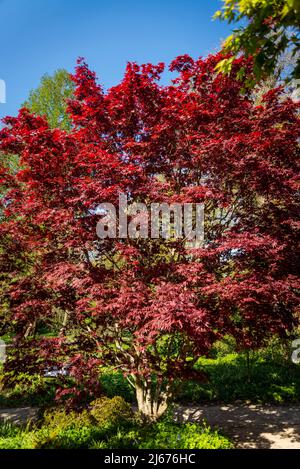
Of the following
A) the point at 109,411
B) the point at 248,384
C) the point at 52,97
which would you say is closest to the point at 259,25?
the point at 109,411

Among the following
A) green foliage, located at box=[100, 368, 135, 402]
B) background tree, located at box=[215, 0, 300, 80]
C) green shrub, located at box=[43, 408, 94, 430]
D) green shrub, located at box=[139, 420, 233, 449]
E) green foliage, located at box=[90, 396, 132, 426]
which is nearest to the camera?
background tree, located at box=[215, 0, 300, 80]

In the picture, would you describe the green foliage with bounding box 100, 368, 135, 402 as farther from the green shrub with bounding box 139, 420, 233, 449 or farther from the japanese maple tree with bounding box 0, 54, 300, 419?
the green shrub with bounding box 139, 420, 233, 449

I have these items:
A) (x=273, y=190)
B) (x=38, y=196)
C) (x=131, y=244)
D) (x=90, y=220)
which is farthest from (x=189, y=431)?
(x=38, y=196)

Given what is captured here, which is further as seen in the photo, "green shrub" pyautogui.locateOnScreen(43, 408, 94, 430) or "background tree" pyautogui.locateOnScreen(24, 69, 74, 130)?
"background tree" pyautogui.locateOnScreen(24, 69, 74, 130)

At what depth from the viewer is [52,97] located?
1664 cm

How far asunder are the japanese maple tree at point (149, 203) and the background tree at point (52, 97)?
11.0 meters

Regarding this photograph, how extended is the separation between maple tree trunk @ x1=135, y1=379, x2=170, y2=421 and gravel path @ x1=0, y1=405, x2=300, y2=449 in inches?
51.5

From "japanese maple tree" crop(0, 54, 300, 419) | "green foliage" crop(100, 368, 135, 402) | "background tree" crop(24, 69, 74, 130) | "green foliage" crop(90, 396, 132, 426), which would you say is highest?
"background tree" crop(24, 69, 74, 130)

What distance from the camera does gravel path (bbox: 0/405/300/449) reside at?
614 centimetres

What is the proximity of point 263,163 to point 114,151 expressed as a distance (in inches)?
102

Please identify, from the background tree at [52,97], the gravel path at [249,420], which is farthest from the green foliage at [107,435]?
the background tree at [52,97]

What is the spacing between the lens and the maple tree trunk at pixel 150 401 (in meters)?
6.14

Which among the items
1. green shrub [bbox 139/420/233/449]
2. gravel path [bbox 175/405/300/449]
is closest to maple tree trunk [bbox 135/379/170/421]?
green shrub [bbox 139/420/233/449]

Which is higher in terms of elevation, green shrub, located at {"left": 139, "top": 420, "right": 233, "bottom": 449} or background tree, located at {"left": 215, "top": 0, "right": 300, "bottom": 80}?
background tree, located at {"left": 215, "top": 0, "right": 300, "bottom": 80}
